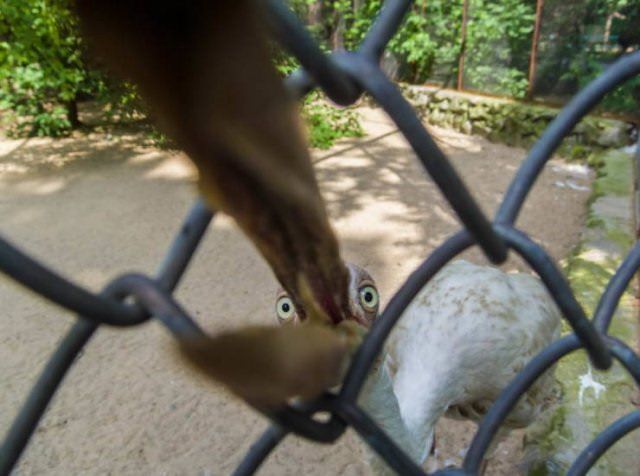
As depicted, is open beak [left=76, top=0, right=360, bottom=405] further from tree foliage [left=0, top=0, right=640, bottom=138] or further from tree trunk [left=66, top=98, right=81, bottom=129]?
tree trunk [left=66, top=98, right=81, bottom=129]

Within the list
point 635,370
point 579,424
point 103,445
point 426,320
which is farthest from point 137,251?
point 635,370

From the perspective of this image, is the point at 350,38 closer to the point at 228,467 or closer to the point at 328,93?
the point at 228,467

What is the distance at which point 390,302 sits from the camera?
344 mm

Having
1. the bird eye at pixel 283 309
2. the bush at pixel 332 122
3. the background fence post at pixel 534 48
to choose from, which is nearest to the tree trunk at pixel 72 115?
the bush at pixel 332 122

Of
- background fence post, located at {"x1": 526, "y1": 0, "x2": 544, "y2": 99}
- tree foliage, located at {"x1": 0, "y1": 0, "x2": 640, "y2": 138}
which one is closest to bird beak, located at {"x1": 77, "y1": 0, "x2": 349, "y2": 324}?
tree foliage, located at {"x1": 0, "y1": 0, "x2": 640, "y2": 138}

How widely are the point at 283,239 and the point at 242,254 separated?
2477mm

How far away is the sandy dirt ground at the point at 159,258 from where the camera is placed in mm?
1677

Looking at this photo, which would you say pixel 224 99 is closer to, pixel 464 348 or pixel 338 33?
pixel 464 348

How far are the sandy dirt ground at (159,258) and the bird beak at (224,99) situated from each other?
0.08m

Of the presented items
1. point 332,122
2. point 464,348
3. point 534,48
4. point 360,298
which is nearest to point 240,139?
point 360,298

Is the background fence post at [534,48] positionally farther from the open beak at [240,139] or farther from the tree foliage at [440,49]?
the open beak at [240,139]

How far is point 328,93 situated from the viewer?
26 cm

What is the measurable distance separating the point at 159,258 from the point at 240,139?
258 centimetres

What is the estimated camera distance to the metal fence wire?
0.24 metres
